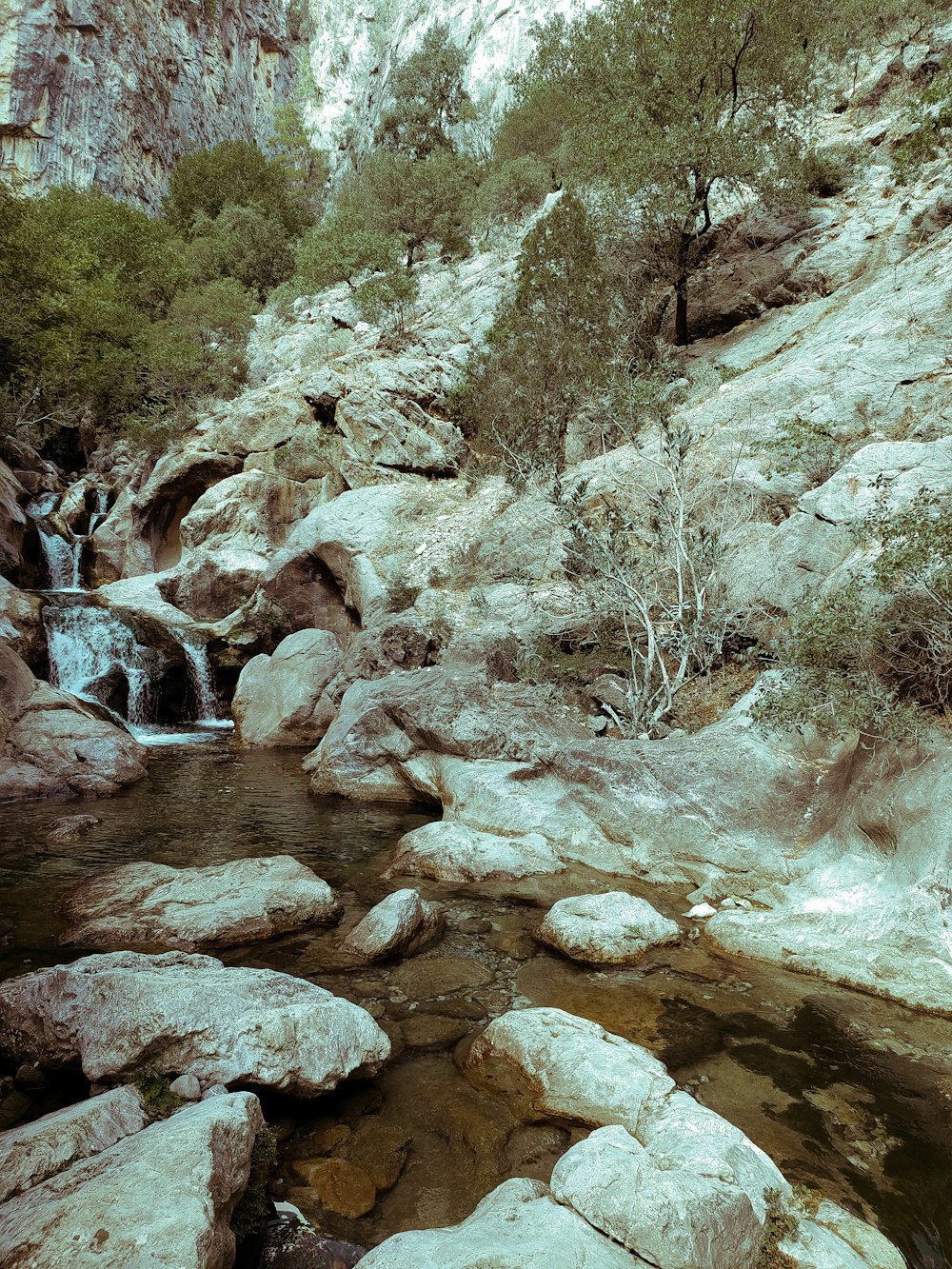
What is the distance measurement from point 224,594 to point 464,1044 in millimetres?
17658

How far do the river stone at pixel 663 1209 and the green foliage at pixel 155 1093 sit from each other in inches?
81.1

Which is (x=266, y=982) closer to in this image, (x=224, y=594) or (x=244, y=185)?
(x=224, y=594)

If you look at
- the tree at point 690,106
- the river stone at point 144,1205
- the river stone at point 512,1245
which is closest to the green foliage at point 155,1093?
the river stone at point 144,1205

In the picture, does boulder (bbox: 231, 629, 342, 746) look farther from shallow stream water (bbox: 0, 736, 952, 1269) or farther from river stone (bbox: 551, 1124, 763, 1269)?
river stone (bbox: 551, 1124, 763, 1269)

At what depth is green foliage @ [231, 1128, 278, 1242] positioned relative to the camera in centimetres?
310

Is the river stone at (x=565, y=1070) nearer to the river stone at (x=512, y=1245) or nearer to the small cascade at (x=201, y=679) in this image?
the river stone at (x=512, y=1245)

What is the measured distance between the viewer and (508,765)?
9.34 metres

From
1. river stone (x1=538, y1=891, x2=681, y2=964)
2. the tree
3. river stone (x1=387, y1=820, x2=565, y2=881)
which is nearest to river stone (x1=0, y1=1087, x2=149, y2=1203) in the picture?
river stone (x1=538, y1=891, x2=681, y2=964)

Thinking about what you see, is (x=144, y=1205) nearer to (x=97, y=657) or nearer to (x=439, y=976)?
(x=439, y=976)

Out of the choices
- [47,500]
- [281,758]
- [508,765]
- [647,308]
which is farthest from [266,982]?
[47,500]

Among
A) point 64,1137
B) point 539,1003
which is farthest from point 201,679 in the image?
point 64,1137

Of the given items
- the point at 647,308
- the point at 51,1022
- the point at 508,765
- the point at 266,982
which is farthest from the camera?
the point at 647,308

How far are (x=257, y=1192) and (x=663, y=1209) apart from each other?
6.34ft

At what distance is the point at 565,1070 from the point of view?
418 cm
